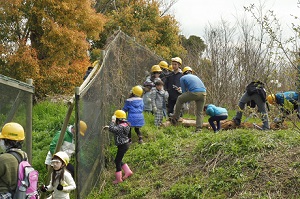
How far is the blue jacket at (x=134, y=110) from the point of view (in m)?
9.49

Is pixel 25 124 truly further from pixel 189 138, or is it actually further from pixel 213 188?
pixel 189 138

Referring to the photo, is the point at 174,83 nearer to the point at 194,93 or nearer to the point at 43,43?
the point at 194,93

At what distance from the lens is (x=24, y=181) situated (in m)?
5.46

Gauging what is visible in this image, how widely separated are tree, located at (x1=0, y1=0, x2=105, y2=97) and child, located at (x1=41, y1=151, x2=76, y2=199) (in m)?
11.1

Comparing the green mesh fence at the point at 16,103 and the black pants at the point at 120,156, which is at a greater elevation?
the green mesh fence at the point at 16,103

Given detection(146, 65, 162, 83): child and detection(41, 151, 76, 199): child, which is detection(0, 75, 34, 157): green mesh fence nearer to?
detection(41, 151, 76, 199): child

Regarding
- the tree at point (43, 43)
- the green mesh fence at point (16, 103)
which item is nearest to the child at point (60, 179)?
the green mesh fence at point (16, 103)

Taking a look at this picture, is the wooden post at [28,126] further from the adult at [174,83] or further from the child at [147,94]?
the adult at [174,83]

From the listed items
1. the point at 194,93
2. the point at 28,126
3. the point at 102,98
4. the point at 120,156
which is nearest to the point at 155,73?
the point at 194,93

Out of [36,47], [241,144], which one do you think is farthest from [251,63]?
[241,144]

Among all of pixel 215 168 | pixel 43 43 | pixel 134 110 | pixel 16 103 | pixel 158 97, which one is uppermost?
pixel 43 43

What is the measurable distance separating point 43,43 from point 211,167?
38.2 feet

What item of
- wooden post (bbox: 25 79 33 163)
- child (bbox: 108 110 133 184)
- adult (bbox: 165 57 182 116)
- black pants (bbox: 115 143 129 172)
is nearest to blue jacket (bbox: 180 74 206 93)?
adult (bbox: 165 57 182 116)

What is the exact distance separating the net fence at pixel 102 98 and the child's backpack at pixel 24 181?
3.83 ft
